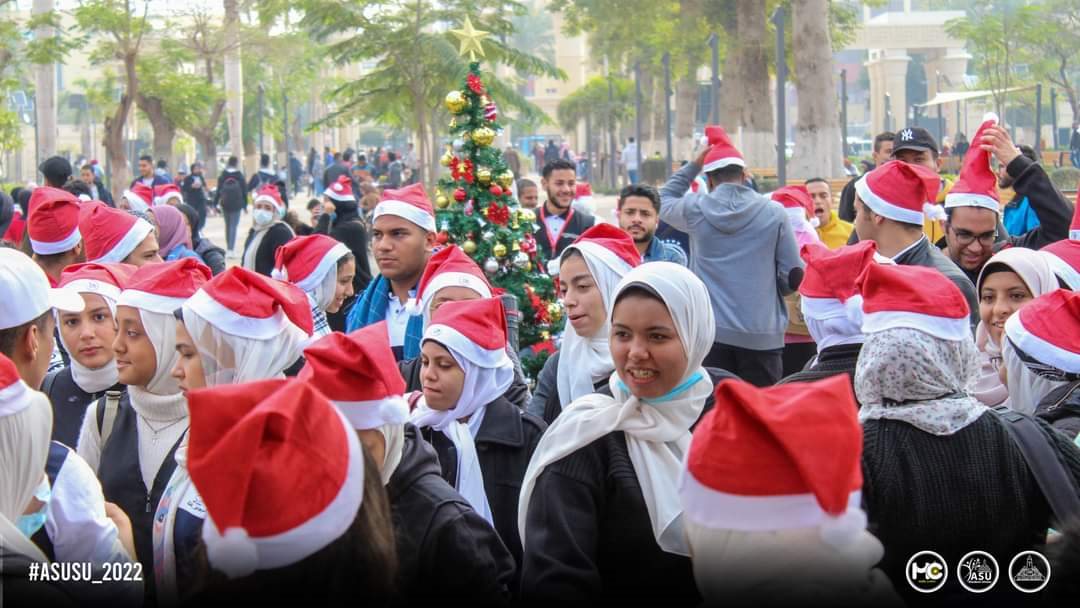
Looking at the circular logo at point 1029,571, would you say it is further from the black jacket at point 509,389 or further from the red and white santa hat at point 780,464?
the black jacket at point 509,389

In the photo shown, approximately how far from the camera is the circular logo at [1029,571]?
10.9 feet

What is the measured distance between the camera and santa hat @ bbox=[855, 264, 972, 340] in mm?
3604

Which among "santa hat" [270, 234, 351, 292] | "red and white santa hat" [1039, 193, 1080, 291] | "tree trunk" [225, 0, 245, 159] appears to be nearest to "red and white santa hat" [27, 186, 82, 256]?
"santa hat" [270, 234, 351, 292]

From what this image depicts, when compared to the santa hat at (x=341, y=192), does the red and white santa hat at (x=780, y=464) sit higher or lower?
lower

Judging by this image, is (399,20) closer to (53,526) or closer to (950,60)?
(53,526)

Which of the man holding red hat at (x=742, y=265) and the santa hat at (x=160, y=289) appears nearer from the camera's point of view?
the santa hat at (x=160, y=289)

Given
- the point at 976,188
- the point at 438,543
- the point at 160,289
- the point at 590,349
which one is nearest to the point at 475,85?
the point at 976,188

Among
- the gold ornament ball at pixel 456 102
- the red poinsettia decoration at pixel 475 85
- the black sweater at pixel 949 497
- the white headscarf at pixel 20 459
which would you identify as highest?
the red poinsettia decoration at pixel 475 85

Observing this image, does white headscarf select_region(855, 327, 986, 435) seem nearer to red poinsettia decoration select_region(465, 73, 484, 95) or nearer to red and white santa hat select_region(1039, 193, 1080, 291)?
red and white santa hat select_region(1039, 193, 1080, 291)

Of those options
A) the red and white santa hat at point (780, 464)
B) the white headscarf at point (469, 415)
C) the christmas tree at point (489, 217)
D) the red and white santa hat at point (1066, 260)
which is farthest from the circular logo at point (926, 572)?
the christmas tree at point (489, 217)

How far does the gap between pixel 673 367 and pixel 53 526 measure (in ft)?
5.70

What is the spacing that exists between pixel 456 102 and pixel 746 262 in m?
2.62

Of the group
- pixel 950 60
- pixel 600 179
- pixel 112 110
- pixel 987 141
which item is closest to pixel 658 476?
pixel 987 141

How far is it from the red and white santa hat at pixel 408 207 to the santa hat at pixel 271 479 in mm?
4580
